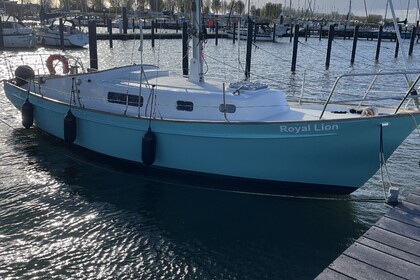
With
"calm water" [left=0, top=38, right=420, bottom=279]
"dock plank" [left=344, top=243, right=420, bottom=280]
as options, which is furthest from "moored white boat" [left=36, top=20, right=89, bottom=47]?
"dock plank" [left=344, top=243, right=420, bottom=280]

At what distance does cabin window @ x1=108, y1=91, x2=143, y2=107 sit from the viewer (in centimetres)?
1334

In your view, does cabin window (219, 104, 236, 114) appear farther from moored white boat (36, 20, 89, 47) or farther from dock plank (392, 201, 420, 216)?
moored white boat (36, 20, 89, 47)

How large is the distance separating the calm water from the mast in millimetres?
3709

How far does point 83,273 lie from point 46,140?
9787 millimetres

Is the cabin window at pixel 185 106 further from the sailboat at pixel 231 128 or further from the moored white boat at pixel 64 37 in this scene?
the moored white boat at pixel 64 37

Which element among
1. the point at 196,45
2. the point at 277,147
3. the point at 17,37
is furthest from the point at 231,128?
the point at 17,37

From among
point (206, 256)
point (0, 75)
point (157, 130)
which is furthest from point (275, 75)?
point (206, 256)

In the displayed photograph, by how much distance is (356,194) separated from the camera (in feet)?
41.1

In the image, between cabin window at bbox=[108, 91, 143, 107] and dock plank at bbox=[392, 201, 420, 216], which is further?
cabin window at bbox=[108, 91, 143, 107]

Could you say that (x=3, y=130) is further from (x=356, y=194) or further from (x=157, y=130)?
(x=356, y=194)

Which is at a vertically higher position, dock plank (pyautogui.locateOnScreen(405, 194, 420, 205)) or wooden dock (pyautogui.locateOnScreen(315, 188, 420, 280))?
dock plank (pyautogui.locateOnScreen(405, 194, 420, 205))

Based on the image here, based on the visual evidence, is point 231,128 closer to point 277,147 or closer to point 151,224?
point 277,147

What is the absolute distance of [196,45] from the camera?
13320 millimetres

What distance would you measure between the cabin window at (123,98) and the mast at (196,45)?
199 cm
